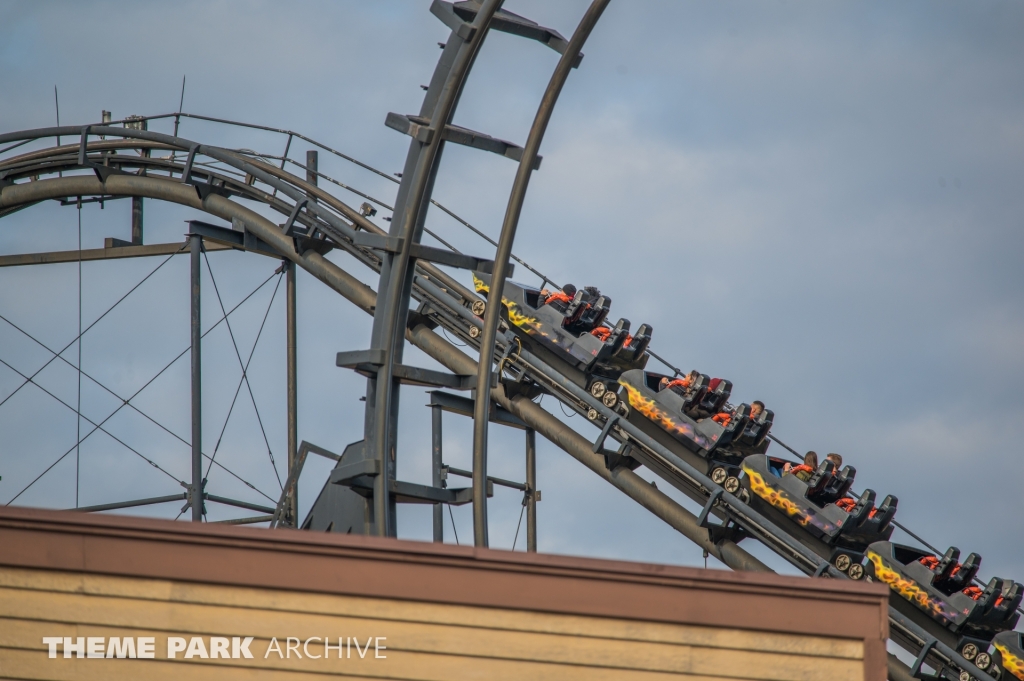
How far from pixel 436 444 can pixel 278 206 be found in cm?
393

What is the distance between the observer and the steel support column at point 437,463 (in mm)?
10148

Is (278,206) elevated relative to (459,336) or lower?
→ elevated

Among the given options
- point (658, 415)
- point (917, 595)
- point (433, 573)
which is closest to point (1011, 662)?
point (917, 595)

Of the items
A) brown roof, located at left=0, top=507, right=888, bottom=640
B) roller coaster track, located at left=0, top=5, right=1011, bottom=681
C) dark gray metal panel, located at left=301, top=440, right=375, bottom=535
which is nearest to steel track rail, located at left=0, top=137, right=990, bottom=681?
roller coaster track, located at left=0, top=5, right=1011, bottom=681

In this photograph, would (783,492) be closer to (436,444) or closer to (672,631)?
(436,444)

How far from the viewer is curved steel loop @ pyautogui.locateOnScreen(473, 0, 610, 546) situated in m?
7.02

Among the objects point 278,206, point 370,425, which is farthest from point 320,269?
point 370,425

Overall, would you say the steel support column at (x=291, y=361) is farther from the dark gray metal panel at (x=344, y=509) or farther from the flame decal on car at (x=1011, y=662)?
the flame decal on car at (x=1011, y=662)

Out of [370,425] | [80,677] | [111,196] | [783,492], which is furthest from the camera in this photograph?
[111,196]

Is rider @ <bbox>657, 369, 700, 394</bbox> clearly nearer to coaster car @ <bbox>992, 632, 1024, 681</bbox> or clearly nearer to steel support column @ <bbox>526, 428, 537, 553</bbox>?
steel support column @ <bbox>526, 428, 537, 553</bbox>

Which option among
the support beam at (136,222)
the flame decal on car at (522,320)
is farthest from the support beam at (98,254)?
the flame decal on car at (522,320)

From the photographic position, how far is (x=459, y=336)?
13016 mm

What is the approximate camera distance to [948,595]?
12188 millimetres

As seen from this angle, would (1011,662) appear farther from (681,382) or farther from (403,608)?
(403,608)
